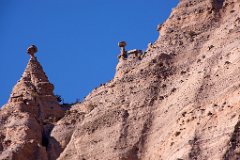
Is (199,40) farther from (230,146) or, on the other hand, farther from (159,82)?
(230,146)

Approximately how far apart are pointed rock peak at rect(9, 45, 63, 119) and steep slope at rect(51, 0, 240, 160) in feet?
7.61

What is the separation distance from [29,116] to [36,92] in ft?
15.5

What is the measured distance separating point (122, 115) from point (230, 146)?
11.6 meters

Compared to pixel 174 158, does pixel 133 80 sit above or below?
above

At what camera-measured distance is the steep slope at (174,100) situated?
47469 millimetres

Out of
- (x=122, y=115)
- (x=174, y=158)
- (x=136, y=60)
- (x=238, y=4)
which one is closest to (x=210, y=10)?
(x=238, y=4)

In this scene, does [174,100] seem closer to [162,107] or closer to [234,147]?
[162,107]

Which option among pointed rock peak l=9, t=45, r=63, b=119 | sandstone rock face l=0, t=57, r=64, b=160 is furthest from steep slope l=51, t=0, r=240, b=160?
pointed rock peak l=9, t=45, r=63, b=119

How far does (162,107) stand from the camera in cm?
5397

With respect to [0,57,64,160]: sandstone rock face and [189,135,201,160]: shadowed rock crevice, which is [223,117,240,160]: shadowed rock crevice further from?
[0,57,64,160]: sandstone rock face

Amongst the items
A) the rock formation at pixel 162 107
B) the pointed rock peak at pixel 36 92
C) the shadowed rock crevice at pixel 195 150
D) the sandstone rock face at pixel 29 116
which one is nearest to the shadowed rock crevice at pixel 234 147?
the rock formation at pixel 162 107

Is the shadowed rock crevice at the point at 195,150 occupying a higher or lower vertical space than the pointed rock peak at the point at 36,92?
lower

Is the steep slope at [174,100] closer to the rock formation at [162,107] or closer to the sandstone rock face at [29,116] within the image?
the rock formation at [162,107]

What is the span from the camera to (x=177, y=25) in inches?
2431
